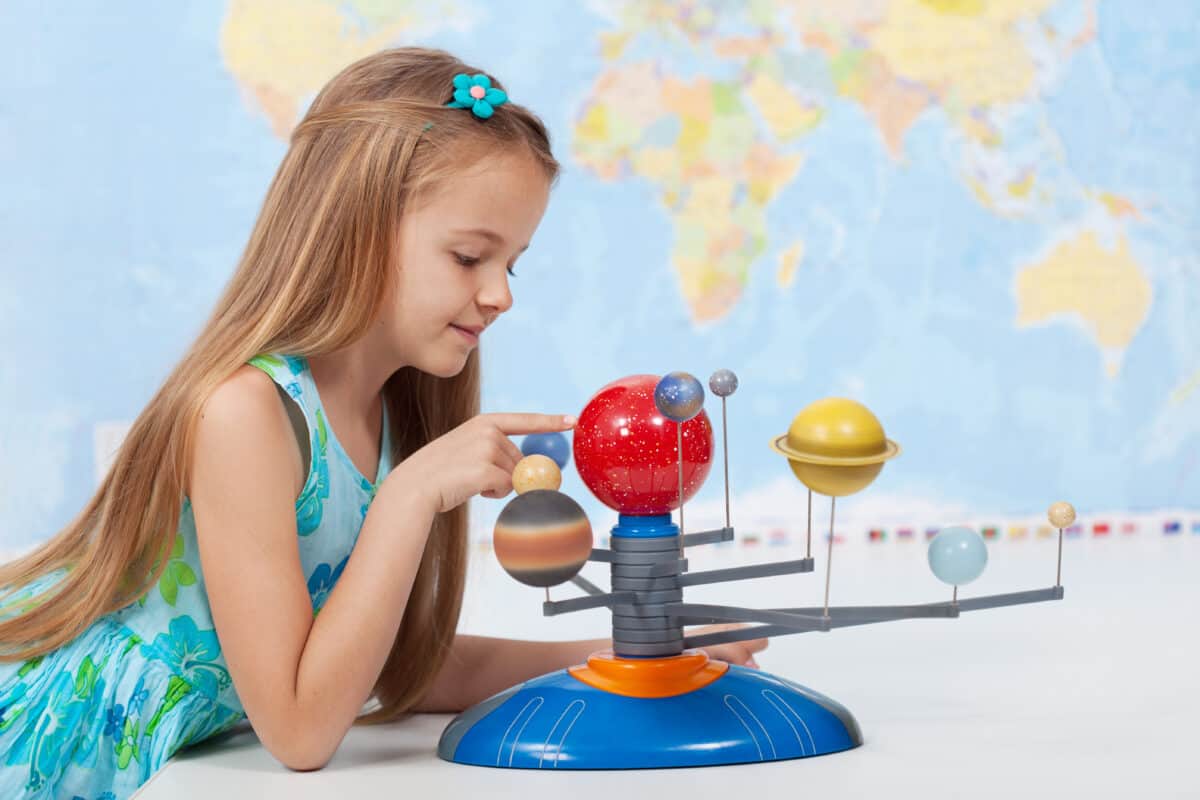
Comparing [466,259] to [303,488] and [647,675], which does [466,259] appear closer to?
[303,488]

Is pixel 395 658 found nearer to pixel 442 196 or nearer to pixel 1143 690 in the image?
pixel 442 196

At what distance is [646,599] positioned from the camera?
935 mm

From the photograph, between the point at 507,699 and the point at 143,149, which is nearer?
the point at 507,699

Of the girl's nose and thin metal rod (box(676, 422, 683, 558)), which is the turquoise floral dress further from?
thin metal rod (box(676, 422, 683, 558))

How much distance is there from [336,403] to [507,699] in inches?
13.3

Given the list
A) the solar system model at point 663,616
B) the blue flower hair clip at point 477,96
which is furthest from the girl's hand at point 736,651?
the blue flower hair clip at point 477,96

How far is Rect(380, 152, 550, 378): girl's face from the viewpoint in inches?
41.4

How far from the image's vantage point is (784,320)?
107 inches

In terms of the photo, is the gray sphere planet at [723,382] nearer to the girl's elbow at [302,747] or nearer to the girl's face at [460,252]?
the girl's face at [460,252]

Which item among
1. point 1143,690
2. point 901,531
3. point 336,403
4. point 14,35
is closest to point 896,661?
point 1143,690

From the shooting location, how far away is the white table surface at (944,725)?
84cm

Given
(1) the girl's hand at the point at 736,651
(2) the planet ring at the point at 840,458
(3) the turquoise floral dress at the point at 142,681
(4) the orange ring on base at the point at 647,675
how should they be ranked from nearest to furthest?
(2) the planet ring at the point at 840,458 → (4) the orange ring on base at the point at 647,675 → (3) the turquoise floral dress at the point at 142,681 → (1) the girl's hand at the point at 736,651

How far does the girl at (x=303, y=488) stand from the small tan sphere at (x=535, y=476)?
0.33 feet

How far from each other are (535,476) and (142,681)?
0.42 meters
